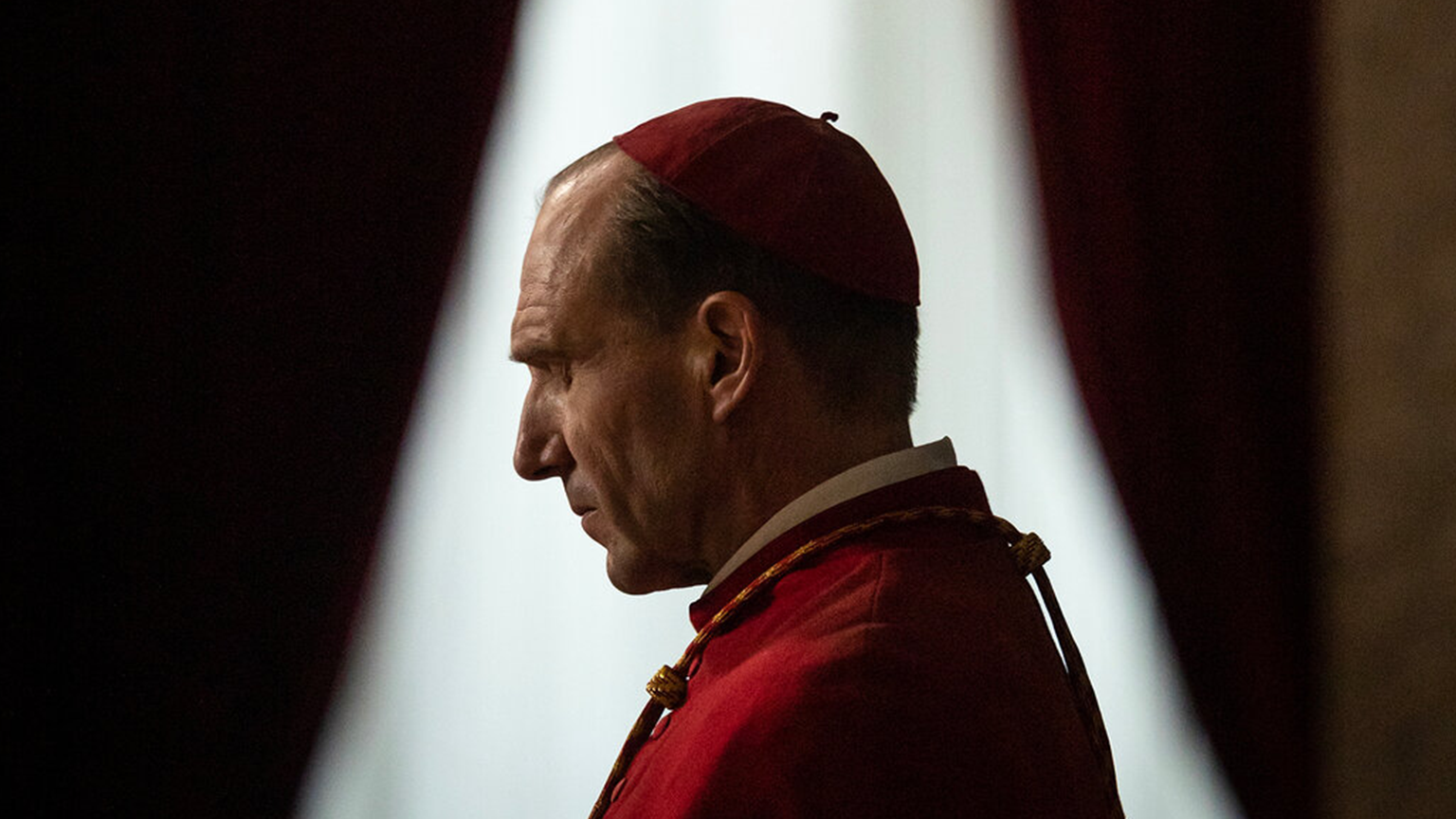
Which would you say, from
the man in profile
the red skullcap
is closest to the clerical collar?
the man in profile

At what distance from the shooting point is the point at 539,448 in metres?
1.20

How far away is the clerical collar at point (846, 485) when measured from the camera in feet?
3.58

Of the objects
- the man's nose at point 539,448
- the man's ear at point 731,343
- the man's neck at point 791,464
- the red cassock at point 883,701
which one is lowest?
→ the red cassock at point 883,701

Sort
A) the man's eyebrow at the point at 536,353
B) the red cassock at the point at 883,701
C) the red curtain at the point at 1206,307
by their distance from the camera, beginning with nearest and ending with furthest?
the red cassock at the point at 883,701 < the man's eyebrow at the point at 536,353 < the red curtain at the point at 1206,307

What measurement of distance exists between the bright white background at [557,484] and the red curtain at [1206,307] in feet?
0.19

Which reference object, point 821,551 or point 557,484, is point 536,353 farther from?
point 557,484

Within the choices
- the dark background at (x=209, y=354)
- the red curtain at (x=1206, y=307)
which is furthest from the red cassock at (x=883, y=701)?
the red curtain at (x=1206, y=307)

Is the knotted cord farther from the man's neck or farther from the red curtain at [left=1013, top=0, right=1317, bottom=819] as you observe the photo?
the red curtain at [left=1013, top=0, right=1317, bottom=819]

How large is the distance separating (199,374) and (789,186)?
4.06 feet

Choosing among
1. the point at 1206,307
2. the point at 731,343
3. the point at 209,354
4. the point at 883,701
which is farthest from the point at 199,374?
the point at 1206,307

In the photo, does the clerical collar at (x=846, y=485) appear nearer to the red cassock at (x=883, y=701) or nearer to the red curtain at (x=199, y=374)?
the red cassock at (x=883, y=701)

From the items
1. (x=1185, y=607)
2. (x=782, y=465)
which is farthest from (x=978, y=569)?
(x=1185, y=607)

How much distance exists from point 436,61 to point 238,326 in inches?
19.4

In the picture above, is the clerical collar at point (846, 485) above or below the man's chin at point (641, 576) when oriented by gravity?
above
